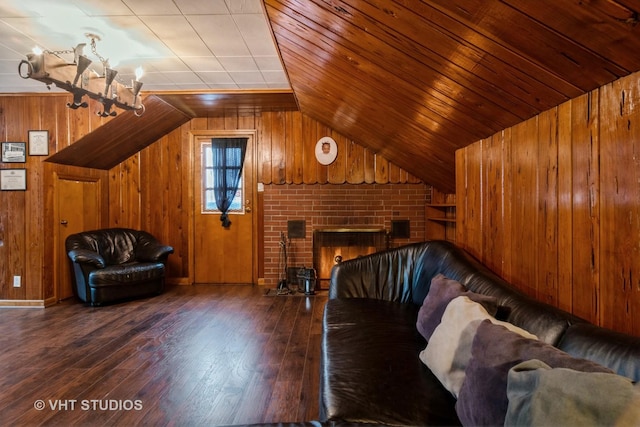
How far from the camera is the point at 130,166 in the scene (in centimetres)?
523

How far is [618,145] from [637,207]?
24 centimetres

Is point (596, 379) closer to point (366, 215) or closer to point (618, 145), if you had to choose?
point (618, 145)

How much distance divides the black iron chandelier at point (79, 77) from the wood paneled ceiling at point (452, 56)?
1464 mm

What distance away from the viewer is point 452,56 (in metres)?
1.72

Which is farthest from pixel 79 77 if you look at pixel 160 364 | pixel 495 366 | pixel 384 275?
pixel 495 366

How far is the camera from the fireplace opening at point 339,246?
4.86m

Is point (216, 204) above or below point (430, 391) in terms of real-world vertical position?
above

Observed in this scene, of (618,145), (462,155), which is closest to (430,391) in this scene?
(618,145)

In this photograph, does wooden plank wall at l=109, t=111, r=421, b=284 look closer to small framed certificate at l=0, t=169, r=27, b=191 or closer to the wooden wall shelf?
small framed certificate at l=0, t=169, r=27, b=191

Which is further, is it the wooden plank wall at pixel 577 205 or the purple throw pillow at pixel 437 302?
the purple throw pillow at pixel 437 302

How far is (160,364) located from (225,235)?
2802 millimetres

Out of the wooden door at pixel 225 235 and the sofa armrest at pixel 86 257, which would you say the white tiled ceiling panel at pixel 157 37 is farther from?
the sofa armrest at pixel 86 257

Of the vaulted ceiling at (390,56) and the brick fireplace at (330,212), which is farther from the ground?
the vaulted ceiling at (390,56)

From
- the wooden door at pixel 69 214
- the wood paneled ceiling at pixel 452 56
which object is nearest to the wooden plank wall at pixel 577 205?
the wood paneled ceiling at pixel 452 56
